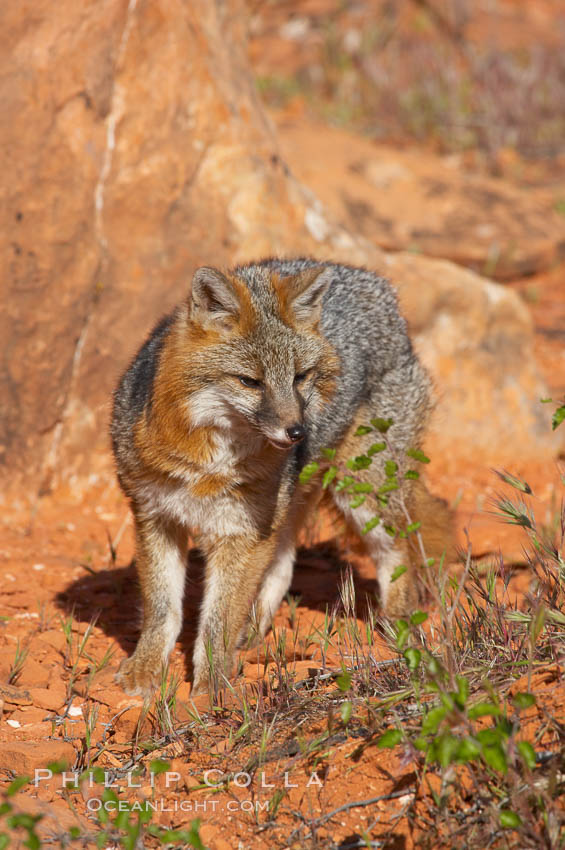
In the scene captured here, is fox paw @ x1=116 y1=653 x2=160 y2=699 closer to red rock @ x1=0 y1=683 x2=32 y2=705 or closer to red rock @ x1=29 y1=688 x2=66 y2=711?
red rock @ x1=29 y1=688 x2=66 y2=711

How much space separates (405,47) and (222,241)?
423 inches

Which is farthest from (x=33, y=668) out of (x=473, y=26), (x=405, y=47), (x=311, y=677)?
(x=473, y=26)

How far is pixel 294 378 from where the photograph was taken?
421 cm

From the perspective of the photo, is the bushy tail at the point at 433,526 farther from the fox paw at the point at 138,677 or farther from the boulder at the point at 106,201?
the boulder at the point at 106,201

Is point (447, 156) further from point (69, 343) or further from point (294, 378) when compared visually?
point (294, 378)

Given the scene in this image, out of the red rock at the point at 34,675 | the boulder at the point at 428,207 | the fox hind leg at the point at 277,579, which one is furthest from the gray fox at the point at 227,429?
the boulder at the point at 428,207

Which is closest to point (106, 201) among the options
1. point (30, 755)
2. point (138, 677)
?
point (138, 677)

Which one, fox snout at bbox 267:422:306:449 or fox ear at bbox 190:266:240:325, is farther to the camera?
fox ear at bbox 190:266:240:325

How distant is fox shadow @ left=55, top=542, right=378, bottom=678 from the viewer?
17.4ft

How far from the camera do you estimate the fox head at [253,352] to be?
4.05 metres

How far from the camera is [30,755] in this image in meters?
3.69

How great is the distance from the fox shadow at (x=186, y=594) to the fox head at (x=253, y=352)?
1.27 meters

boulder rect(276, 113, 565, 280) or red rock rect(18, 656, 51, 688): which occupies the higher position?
red rock rect(18, 656, 51, 688)

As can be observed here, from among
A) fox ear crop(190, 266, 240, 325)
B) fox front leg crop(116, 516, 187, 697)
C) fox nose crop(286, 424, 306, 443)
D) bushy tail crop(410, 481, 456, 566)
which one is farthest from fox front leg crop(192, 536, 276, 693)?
bushy tail crop(410, 481, 456, 566)
